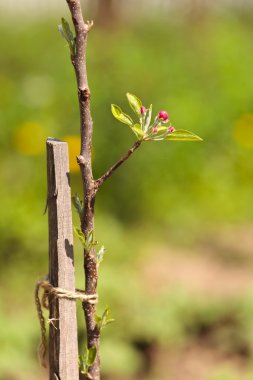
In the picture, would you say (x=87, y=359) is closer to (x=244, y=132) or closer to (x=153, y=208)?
(x=153, y=208)

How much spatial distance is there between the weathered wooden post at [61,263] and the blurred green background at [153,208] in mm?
1530

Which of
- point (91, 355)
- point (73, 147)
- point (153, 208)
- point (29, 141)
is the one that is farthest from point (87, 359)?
point (153, 208)

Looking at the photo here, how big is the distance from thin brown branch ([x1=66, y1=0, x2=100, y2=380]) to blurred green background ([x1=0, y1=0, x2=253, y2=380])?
1601 mm

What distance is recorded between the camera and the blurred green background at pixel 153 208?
10.7 ft

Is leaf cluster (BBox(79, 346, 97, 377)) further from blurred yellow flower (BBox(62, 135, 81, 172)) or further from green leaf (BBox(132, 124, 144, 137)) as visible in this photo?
blurred yellow flower (BBox(62, 135, 81, 172))

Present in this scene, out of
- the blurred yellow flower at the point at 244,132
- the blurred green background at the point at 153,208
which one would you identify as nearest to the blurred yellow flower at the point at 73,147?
the blurred green background at the point at 153,208

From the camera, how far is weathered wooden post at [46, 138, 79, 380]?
139cm

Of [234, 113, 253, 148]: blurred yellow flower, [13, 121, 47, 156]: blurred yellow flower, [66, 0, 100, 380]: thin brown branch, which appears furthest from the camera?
[234, 113, 253, 148]: blurred yellow flower

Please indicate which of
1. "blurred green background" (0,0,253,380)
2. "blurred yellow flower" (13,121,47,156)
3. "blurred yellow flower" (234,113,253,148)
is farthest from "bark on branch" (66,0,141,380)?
"blurred yellow flower" (234,113,253,148)

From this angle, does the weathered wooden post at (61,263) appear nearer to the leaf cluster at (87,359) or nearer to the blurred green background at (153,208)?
the leaf cluster at (87,359)

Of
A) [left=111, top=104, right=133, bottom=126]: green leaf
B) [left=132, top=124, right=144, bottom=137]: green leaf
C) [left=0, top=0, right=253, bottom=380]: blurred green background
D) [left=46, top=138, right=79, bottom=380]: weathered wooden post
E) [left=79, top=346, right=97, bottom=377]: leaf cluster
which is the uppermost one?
[left=0, top=0, right=253, bottom=380]: blurred green background

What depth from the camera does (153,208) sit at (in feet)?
16.1

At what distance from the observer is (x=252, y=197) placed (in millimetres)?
5219

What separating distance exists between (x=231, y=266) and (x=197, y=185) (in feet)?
3.71
